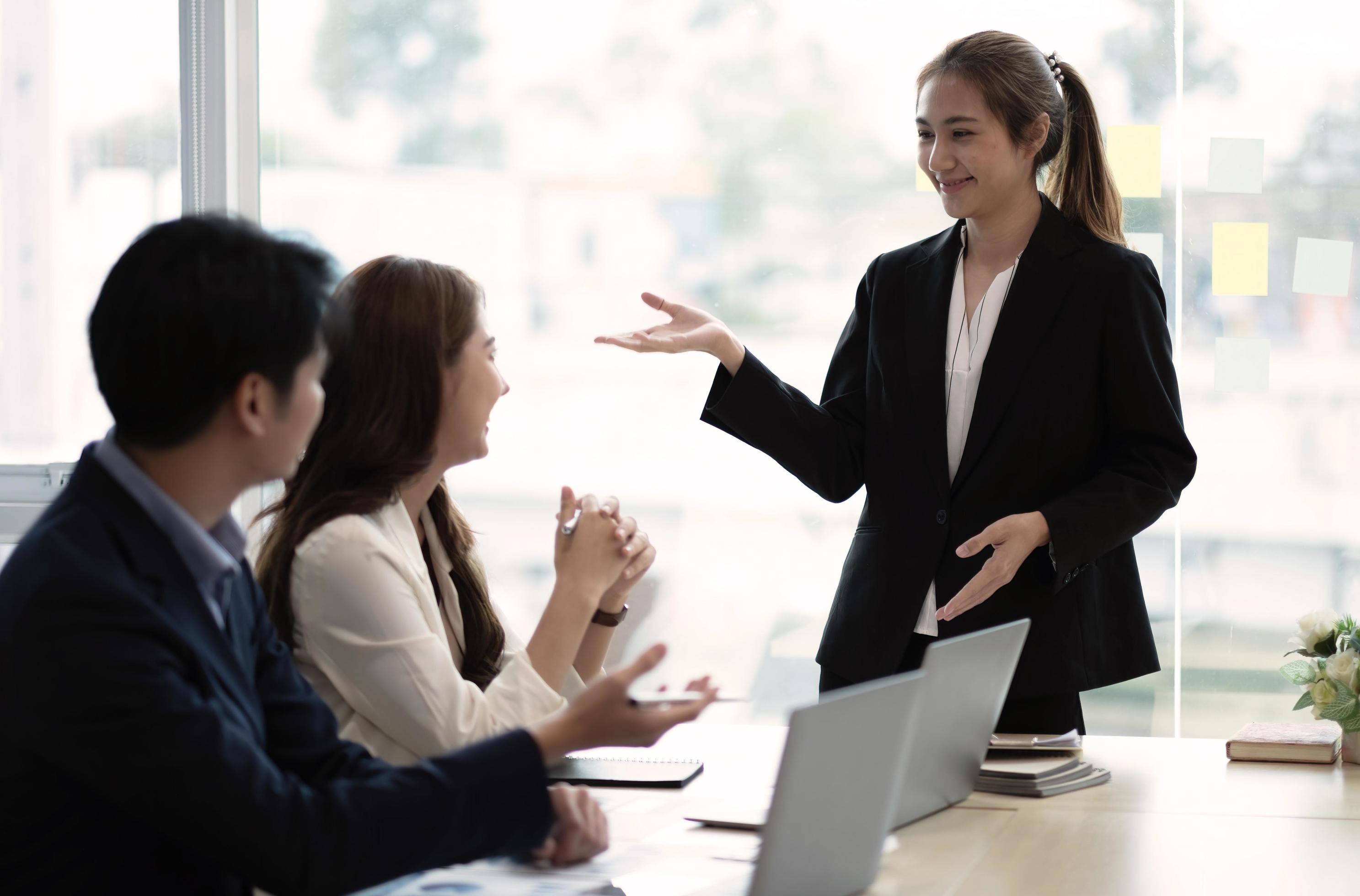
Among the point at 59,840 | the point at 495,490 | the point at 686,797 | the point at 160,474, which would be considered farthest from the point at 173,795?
the point at 495,490

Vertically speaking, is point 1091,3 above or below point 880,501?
above

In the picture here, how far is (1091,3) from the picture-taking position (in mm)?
3277

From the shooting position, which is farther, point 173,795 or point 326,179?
point 326,179

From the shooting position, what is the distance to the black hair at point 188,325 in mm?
1037

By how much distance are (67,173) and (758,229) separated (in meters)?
1.85

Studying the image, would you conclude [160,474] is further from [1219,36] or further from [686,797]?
[1219,36]

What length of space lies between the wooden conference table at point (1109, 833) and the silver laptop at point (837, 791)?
7 cm

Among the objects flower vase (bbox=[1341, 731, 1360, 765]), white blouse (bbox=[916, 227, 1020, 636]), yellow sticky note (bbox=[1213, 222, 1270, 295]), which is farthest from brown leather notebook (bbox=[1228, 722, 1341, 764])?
yellow sticky note (bbox=[1213, 222, 1270, 295])

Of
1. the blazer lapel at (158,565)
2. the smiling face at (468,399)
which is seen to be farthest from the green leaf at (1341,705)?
the blazer lapel at (158,565)

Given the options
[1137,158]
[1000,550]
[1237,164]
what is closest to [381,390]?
[1000,550]

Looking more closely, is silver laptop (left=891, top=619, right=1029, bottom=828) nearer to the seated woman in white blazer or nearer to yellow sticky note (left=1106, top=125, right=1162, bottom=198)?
the seated woman in white blazer

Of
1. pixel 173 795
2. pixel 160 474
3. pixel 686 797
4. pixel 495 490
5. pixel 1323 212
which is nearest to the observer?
pixel 173 795

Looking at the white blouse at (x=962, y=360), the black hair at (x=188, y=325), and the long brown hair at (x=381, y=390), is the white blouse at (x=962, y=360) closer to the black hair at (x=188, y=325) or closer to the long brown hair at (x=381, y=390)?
the long brown hair at (x=381, y=390)

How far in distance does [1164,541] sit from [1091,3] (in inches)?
51.6
